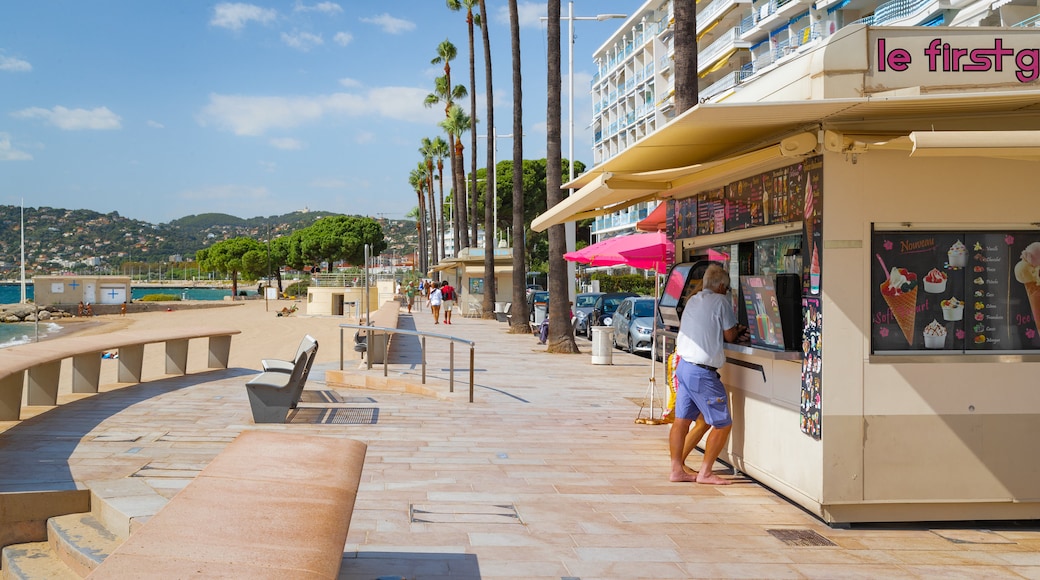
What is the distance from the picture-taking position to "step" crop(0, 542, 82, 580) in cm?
524

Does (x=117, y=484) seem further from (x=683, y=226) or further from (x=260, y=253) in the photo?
(x=260, y=253)

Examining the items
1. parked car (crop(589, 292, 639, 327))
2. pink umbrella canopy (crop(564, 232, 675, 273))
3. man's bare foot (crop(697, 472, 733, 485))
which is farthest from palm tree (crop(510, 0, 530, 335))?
man's bare foot (crop(697, 472, 733, 485))

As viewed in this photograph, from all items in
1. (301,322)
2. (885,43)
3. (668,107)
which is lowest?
(301,322)

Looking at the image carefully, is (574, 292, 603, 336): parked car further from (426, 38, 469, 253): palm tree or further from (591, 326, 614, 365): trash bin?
(426, 38, 469, 253): palm tree

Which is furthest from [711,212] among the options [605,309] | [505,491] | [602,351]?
[605,309]

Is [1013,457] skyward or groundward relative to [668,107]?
groundward

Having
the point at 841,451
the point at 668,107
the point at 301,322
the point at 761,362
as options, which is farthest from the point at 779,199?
the point at 668,107

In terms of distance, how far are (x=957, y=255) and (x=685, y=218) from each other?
302 cm

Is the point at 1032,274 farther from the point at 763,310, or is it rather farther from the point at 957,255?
the point at 763,310

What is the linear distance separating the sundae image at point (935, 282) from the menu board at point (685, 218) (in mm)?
2652

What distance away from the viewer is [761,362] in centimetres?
708

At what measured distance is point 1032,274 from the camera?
246 inches

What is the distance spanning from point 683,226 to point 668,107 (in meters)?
63.2

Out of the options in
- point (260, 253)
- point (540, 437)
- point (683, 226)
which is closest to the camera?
point (683, 226)
